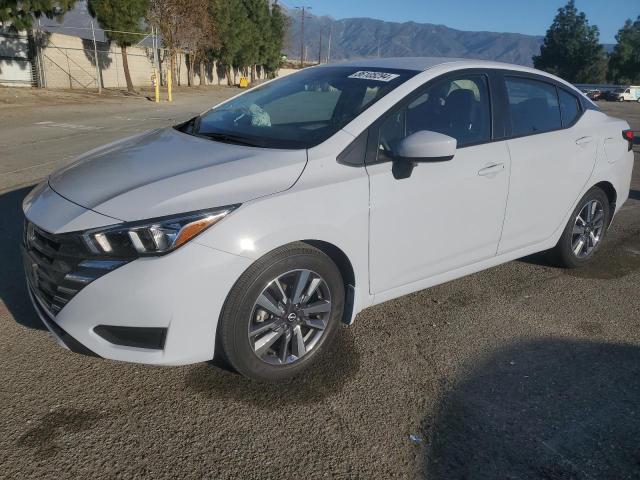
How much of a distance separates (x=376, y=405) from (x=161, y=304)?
1.15 m

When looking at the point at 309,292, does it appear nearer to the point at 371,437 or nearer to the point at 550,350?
the point at 371,437

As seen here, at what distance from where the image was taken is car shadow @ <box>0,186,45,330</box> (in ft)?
10.8

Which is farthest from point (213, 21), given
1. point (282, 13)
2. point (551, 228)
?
point (551, 228)

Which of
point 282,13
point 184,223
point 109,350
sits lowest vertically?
point 109,350

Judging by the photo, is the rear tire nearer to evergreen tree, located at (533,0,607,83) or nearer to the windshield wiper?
the windshield wiper

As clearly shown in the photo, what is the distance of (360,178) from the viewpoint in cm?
274

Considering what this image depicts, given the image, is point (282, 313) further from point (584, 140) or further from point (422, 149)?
point (584, 140)

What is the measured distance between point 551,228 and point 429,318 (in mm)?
1236

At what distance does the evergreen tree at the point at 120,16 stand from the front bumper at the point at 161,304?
1070 inches

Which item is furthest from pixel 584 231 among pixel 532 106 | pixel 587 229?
pixel 532 106

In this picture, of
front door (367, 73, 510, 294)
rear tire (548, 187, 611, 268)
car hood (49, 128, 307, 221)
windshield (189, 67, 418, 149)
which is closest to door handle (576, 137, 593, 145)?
rear tire (548, 187, 611, 268)

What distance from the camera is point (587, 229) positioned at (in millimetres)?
4332

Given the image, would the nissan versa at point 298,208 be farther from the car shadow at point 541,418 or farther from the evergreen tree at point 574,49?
the evergreen tree at point 574,49

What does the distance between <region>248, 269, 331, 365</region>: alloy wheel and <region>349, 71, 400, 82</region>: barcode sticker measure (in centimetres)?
133
